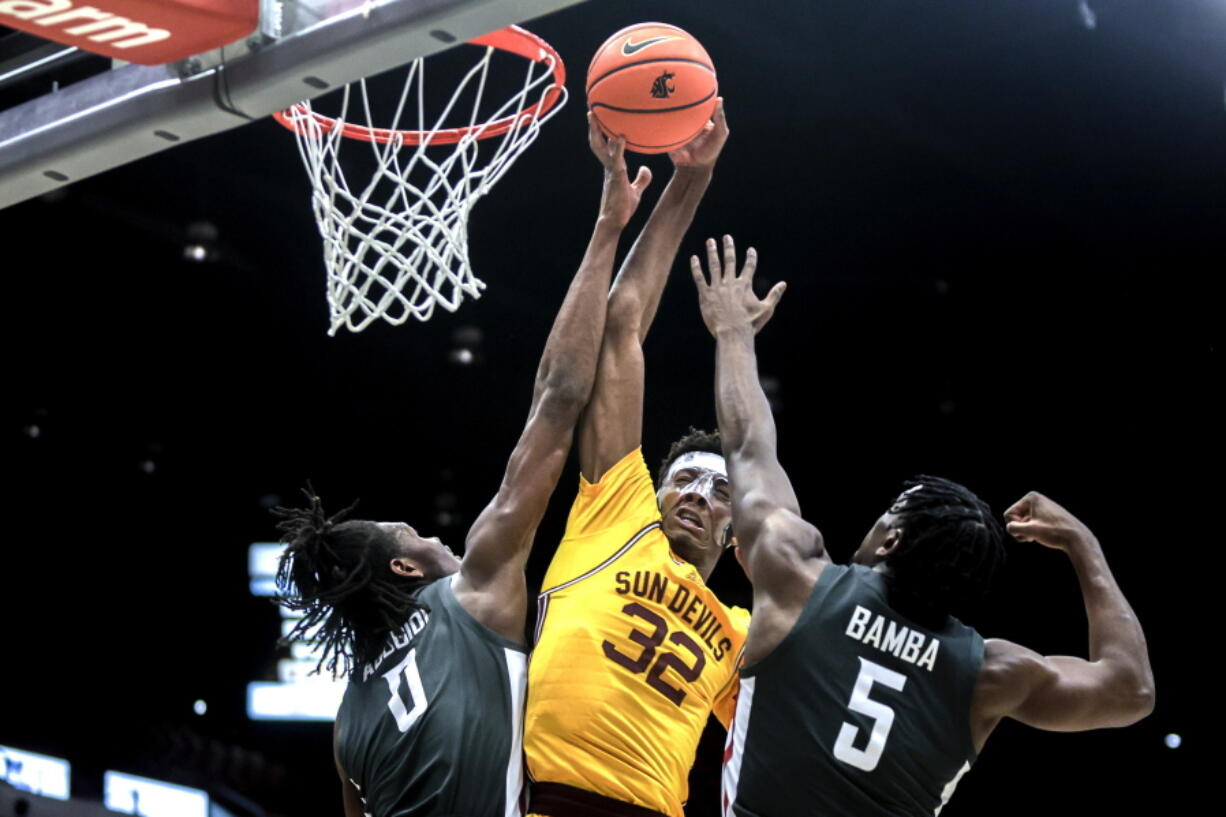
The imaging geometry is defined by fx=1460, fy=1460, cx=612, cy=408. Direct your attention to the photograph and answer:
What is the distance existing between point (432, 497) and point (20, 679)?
11.9 feet

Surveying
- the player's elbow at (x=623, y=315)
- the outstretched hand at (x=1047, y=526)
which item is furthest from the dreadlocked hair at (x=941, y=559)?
the player's elbow at (x=623, y=315)

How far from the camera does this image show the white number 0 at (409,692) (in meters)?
3.29

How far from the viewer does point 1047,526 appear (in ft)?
10.8

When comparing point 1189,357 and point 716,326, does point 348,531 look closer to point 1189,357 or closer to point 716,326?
point 716,326

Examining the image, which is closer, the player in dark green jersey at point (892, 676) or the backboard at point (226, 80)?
the player in dark green jersey at point (892, 676)

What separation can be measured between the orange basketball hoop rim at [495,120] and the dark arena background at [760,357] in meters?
3.05

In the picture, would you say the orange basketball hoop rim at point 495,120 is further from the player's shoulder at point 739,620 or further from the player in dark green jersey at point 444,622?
the player's shoulder at point 739,620

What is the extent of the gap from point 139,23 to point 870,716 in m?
2.19

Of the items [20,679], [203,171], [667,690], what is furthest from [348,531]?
[20,679]

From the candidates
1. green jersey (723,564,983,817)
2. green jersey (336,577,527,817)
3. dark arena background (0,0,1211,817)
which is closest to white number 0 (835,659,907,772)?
green jersey (723,564,983,817)

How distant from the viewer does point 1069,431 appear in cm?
940

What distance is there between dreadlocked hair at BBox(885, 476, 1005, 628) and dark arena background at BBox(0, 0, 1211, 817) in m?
4.95

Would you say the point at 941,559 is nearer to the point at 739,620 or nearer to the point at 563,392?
the point at 739,620

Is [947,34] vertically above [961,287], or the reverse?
[947,34]
